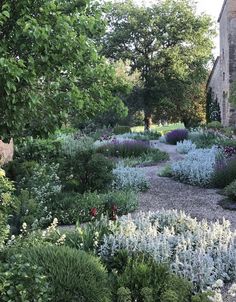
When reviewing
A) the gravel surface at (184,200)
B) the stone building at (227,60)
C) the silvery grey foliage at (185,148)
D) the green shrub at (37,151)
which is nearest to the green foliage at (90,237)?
the gravel surface at (184,200)

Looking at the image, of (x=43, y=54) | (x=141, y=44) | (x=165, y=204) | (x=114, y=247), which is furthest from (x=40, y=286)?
(x=141, y=44)

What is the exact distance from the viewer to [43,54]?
4.70 meters

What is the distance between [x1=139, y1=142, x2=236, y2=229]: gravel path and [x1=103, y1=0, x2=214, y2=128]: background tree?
83.1ft

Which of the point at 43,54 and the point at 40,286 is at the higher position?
the point at 43,54

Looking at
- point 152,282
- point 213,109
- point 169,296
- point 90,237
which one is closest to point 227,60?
point 213,109

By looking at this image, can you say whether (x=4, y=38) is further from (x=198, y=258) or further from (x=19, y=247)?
(x=198, y=258)

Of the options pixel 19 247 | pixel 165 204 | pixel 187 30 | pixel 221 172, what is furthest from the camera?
pixel 187 30

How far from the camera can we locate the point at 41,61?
4.75 m

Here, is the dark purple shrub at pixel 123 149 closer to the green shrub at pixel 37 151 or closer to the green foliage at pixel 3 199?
the green shrub at pixel 37 151

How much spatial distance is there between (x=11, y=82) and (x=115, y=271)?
6.68ft

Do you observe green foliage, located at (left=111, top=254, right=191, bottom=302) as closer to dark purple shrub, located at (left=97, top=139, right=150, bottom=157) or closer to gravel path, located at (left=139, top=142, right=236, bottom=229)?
gravel path, located at (left=139, top=142, right=236, bottom=229)

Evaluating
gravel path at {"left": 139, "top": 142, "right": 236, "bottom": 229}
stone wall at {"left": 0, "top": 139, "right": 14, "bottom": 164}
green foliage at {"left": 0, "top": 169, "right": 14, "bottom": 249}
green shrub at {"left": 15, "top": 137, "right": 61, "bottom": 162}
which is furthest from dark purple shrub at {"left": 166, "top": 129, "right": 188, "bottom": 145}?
green foliage at {"left": 0, "top": 169, "right": 14, "bottom": 249}

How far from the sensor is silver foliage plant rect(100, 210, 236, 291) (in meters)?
4.84

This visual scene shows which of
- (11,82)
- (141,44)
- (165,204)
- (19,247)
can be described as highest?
(141,44)
